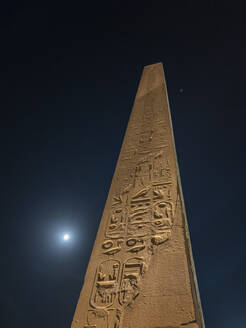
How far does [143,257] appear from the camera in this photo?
181cm

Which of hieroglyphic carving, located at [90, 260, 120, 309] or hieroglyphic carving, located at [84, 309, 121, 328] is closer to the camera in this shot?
hieroglyphic carving, located at [84, 309, 121, 328]

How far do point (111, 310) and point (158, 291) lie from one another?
330mm

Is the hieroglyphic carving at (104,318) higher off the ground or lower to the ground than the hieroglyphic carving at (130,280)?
lower

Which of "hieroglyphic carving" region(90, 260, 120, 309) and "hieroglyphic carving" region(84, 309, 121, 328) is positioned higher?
"hieroglyphic carving" region(90, 260, 120, 309)

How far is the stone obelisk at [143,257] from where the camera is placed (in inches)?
59.6

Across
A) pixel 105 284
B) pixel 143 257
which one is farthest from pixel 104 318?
pixel 143 257

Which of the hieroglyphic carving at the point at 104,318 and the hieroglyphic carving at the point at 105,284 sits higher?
the hieroglyphic carving at the point at 105,284

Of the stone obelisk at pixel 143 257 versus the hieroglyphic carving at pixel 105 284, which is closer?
the stone obelisk at pixel 143 257

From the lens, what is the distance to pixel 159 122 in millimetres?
3420

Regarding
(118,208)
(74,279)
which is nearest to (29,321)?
(74,279)

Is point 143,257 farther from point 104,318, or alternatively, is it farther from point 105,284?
point 104,318

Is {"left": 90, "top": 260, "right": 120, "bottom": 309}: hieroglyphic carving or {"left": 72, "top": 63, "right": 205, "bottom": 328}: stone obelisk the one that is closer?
{"left": 72, "top": 63, "right": 205, "bottom": 328}: stone obelisk

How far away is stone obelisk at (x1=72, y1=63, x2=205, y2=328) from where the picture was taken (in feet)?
4.97

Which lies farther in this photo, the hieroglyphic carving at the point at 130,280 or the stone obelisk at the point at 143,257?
the hieroglyphic carving at the point at 130,280
